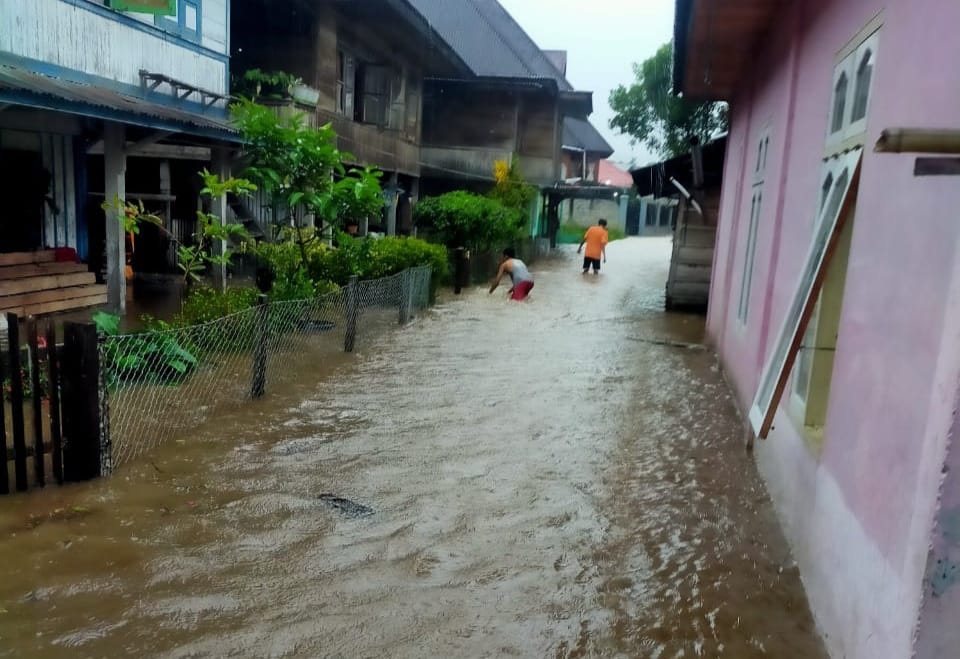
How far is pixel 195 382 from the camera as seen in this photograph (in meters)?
7.34

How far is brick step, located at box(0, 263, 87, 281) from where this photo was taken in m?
9.27

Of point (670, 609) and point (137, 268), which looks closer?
point (670, 609)

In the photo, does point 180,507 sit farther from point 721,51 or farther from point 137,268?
point 137,268

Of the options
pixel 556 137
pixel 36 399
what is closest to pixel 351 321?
pixel 36 399

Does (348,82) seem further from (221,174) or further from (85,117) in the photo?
(85,117)

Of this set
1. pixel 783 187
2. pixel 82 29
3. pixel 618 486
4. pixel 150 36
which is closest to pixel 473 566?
pixel 618 486

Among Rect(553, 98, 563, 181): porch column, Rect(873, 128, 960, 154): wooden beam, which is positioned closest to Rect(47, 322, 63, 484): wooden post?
Rect(873, 128, 960, 154): wooden beam

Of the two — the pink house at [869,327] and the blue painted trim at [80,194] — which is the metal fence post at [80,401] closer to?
the pink house at [869,327]

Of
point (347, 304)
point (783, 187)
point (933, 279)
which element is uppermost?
point (783, 187)

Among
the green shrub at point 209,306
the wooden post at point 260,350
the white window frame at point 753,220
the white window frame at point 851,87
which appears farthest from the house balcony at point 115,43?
the white window frame at point 851,87

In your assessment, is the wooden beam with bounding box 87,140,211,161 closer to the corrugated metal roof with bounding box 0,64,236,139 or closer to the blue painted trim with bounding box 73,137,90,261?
the blue painted trim with bounding box 73,137,90,261

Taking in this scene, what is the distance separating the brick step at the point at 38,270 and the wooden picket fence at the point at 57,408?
4947 mm

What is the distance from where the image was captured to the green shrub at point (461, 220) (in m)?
18.4

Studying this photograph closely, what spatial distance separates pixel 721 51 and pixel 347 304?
495 centimetres
